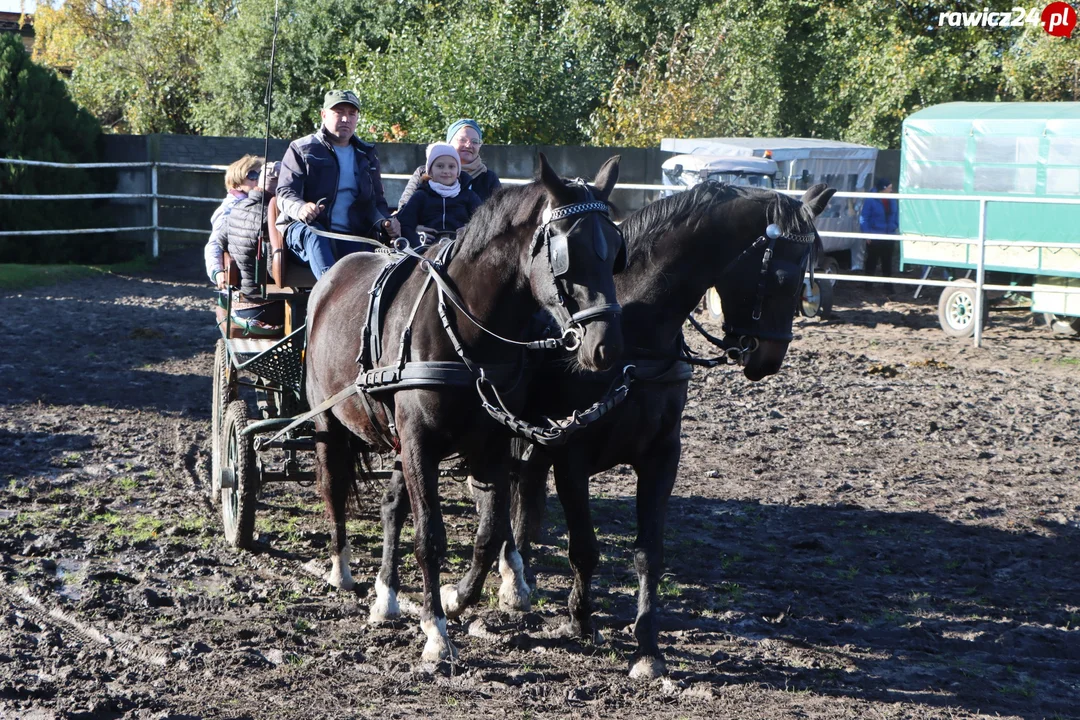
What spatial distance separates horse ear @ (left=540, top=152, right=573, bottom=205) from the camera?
3529mm

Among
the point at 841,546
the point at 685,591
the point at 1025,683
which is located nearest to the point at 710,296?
the point at 841,546

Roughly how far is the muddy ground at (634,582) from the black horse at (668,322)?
501mm

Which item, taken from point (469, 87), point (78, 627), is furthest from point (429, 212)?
point (469, 87)

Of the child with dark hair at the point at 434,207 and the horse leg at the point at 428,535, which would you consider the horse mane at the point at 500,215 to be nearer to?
the horse leg at the point at 428,535

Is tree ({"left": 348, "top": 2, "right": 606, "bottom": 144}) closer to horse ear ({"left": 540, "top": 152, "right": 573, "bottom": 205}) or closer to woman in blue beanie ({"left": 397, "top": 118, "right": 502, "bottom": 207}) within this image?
woman in blue beanie ({"left": 397, "top": 118, "right": 502, "bottom": 207})

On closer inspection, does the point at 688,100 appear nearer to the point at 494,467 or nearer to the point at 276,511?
the point at 276,511

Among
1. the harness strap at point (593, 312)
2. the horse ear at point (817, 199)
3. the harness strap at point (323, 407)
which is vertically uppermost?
the horse ear at point (817, 199)

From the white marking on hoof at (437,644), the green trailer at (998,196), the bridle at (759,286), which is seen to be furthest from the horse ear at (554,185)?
the green trailer at (998,196)

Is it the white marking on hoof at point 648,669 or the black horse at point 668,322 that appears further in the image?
the black horse at point 668,322

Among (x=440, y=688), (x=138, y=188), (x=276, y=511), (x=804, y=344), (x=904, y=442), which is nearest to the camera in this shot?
(x=440, y=688)

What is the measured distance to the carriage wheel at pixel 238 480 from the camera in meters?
5.16

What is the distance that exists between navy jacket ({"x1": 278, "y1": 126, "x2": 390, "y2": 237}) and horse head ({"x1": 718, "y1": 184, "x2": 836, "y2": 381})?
6.76 ft

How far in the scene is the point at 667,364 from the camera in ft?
13.6

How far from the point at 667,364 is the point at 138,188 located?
14287 millimetres
